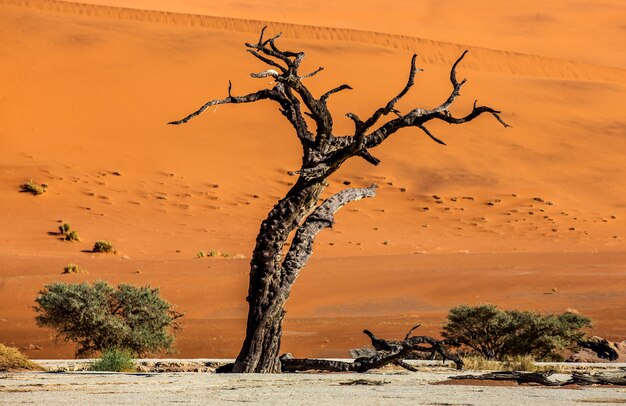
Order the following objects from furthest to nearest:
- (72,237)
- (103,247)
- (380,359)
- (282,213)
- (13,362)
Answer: (72,237)
(103,247)
(13,362)
(380,359)
(282,213)

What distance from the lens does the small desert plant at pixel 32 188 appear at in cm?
4558

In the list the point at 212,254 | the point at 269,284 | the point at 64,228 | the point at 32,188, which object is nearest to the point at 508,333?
the point at 269,284

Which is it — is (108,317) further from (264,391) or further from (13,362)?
(264,391)

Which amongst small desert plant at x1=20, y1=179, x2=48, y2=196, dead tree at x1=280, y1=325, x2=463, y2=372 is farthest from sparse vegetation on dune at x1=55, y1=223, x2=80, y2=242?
dead tree at x1=280, y1=325, x2=463, y2=372

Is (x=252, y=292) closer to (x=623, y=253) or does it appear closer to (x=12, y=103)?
(x=623, y=253)

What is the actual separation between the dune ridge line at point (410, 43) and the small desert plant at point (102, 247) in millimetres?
43800

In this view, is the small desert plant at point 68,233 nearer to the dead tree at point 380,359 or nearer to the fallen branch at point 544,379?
the dead tree at point 380,359

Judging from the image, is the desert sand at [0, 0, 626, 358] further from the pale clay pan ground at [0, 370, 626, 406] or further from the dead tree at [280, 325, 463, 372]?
the pale clay pan ground at [0, 370, 626, 406]

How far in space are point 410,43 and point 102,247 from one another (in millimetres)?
49882

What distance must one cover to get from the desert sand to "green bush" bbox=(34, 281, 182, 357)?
1639 mm

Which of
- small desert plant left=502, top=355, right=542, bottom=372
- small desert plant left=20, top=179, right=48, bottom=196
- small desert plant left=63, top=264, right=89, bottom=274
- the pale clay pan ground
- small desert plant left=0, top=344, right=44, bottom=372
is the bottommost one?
the pale clay pan ground

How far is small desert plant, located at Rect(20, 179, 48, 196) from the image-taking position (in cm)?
4558

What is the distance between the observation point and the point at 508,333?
66.0ft

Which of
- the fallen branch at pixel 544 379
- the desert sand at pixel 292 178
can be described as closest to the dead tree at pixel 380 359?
the fallen branch at pixel 544 379
